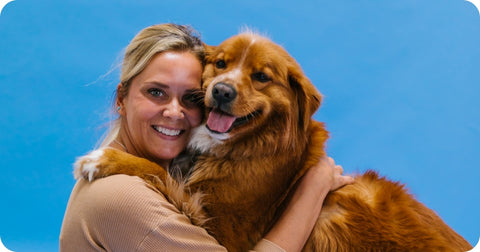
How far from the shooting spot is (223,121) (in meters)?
2.84

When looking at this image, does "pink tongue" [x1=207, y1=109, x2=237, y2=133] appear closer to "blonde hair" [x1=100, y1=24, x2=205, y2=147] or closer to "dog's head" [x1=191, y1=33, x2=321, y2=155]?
"dog's head" [x1=191, y1=33, x2=321, y2=155]

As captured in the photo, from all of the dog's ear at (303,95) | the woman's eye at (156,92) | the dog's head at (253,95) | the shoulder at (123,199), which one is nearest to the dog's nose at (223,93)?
the dog's head at (253,95)

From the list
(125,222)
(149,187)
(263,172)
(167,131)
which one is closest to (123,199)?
(125,222)

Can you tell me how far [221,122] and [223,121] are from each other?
0.05 feet

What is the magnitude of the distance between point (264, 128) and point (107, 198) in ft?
3.88

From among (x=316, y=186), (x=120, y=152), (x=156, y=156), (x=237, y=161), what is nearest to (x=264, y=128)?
(x=237, y=161)

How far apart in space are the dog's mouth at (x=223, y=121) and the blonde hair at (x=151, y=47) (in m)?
0.50

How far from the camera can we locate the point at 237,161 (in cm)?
290

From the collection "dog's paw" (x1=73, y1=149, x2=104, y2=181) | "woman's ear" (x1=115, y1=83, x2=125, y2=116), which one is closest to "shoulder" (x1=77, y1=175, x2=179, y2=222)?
"dog's paw" (x1=73, y1=149, x2=104, y2=181)

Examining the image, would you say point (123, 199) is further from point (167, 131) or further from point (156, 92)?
point (156, 92)

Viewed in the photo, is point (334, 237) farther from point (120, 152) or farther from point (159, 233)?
point (120, 152)

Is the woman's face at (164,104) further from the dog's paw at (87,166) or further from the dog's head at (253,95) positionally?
the dog's paw at (87,166)

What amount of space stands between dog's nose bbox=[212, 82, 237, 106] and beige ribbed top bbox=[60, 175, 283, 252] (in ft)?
2.44

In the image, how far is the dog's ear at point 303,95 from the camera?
117 inches
